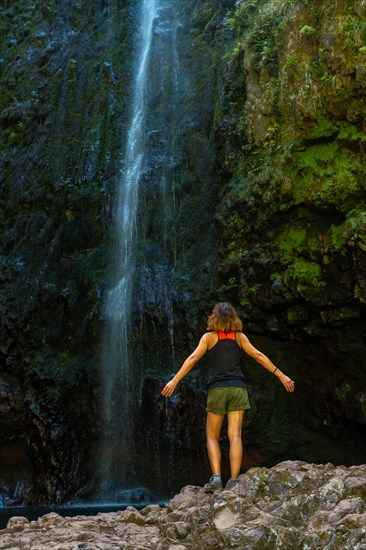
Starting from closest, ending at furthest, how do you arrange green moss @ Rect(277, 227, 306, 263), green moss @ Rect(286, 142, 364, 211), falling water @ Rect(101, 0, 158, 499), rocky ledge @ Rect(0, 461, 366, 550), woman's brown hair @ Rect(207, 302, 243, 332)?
1. rocky ledge @ Rect(0, 461, 366, 550)
2. woman's brown hair @ Rect(207, 302, 243, 332)
3. green moss @ Rect(286, 142, 364, 211)
4. green moss @ Rect(277, 227, 306, 263)
5. falling water @ Rect(101, 0, 158, 499)

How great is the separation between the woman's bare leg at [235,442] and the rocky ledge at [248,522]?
40 centimetres

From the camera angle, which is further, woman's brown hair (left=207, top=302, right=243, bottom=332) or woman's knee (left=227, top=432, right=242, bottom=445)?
woman's brown hair (left=207, top=302, right=243, bottom=332)

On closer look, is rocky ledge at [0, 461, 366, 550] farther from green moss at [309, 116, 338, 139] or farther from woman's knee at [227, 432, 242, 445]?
green moss at [309, 116, 338, 139]

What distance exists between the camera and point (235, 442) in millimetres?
6000

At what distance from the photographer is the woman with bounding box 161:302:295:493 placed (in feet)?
19.6

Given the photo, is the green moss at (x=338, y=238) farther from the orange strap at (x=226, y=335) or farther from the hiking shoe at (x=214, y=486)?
the hiking shoe at (x=214, y=486)

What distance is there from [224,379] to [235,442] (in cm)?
59

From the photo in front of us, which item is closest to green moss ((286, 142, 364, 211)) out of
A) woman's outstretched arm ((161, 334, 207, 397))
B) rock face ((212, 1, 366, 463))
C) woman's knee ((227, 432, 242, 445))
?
rock face ((212, 1, 366, 463))

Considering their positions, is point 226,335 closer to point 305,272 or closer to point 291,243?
point 305,272

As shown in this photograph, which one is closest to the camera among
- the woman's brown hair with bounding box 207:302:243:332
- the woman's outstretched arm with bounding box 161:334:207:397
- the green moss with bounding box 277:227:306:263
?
the woman's outstretched arm with bounding box 161:334:207:397

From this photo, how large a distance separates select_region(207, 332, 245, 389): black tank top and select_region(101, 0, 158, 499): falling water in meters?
6.61

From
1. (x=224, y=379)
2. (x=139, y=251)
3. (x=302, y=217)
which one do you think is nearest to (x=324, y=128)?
(x=302, y=217)

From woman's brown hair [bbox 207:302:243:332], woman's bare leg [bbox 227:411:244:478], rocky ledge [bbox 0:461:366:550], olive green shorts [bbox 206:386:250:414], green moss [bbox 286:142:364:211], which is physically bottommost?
rocky ledge [bbox 0:461:366:550]

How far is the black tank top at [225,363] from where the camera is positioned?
20.0 feet
